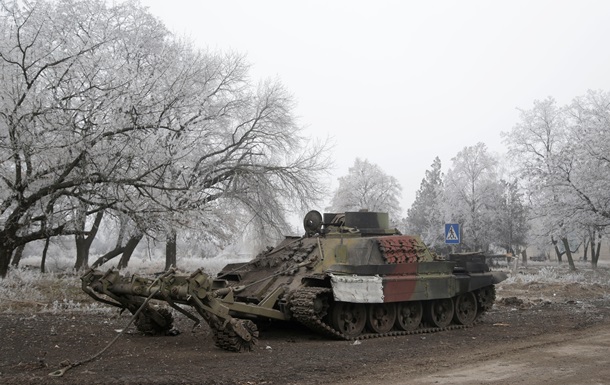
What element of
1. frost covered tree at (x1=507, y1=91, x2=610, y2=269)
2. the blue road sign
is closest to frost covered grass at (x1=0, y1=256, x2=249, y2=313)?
the blue road sign

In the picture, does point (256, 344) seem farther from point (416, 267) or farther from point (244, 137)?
point (244, 137)

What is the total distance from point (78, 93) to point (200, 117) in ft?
20.6

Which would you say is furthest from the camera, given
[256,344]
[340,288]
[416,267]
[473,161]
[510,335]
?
[473,161]

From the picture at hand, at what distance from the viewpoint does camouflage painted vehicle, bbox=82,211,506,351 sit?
400 inches

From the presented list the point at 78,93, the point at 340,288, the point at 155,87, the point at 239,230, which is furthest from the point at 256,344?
the point at 239,230

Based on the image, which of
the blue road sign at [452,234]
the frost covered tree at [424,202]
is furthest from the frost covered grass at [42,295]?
the frost covered tree at [424,202]

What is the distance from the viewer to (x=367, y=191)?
53969mm

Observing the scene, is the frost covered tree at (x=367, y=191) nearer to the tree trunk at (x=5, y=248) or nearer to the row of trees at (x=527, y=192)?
the row of trees at (x=527, y=192)

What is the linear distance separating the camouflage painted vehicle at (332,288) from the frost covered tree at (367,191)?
1463 inches

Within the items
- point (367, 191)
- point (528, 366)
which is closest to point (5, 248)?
point (528, 366)

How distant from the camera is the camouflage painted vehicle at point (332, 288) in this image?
10172mm

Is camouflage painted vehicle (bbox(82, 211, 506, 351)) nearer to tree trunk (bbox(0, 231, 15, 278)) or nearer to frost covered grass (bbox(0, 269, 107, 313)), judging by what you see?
frost covered grass (bbox(0, 269, 107, 313))

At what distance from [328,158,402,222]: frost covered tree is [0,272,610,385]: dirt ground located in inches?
1499

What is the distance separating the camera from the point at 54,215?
59.6 feet
